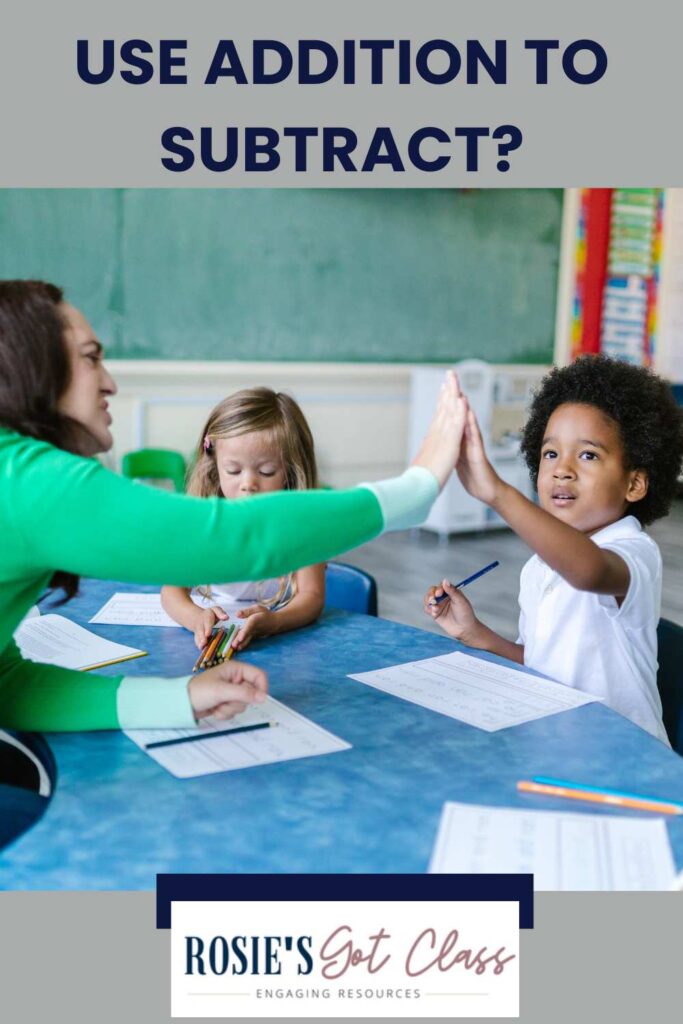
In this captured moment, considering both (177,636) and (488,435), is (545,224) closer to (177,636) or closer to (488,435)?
(488,435)

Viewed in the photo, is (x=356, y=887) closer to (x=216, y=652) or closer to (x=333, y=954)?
(x=333, y=954)

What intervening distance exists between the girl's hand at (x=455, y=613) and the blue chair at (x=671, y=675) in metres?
0.30

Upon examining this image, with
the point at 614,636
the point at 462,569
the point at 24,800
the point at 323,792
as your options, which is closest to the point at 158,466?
the point at 462,569

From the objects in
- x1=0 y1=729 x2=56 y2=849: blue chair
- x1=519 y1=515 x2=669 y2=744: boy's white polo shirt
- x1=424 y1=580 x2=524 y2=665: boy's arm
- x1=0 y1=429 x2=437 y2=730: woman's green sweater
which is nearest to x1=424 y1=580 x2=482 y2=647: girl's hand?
x1=424 y1=580 x2=524 y2=665: boy's arm

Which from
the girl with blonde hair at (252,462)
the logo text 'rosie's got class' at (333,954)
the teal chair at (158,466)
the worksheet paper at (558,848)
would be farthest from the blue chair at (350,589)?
the teal chair at (158,466)

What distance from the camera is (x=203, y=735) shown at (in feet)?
4.09

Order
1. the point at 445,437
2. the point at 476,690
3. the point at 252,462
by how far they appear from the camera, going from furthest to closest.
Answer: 1. the point at 252,462
2. the point at 476,690
3. the point at 445,437

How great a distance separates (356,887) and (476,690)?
528 mm

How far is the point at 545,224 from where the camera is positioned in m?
7.19

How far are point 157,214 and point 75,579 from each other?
14.9 feet

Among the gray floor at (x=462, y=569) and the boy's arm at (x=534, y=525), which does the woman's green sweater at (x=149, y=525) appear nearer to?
the boy's arm at (x=534, y=525)

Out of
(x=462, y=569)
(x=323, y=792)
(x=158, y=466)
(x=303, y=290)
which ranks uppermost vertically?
(x=303, y=290)

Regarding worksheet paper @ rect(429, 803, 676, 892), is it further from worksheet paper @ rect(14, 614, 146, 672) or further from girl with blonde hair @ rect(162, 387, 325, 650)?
girl with blonde hair @ rect(162, 387, 325, 650)

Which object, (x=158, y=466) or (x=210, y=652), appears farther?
(x=158, y=466)
